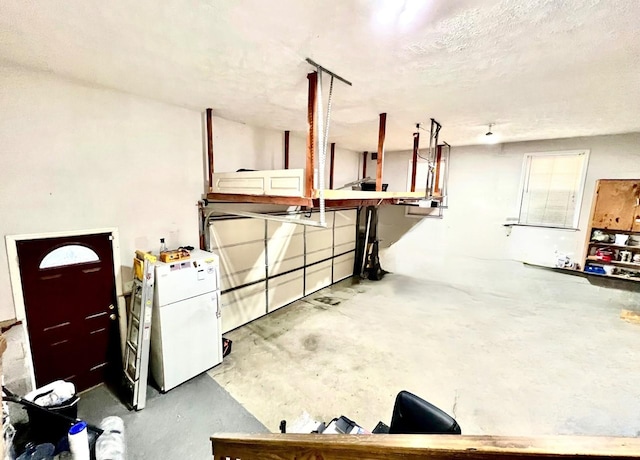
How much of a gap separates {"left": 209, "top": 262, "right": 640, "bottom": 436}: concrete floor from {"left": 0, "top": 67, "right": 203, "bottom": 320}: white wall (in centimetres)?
205

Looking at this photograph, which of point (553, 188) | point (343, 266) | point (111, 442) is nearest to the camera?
point (111, 442)

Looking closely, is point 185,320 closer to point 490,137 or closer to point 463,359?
point 463,359

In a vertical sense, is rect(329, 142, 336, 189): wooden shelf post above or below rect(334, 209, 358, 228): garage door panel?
above

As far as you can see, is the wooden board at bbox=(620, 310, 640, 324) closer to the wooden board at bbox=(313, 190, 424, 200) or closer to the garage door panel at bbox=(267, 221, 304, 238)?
the wooden board at bbox=(313, 190, 424, 200)

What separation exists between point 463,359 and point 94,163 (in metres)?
4.95

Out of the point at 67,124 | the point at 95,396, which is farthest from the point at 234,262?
the point at 67,124

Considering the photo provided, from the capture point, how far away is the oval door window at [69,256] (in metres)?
2.62

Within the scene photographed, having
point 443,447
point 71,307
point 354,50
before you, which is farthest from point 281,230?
point 443,447

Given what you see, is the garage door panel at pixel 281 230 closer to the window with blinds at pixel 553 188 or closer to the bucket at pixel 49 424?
the bucket at pixel 49 424

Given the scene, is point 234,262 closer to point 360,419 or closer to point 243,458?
point 360,419

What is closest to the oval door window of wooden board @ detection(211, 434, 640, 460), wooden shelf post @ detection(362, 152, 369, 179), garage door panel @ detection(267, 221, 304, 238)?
garage door panel @ detection(267, 221, 304, 238)

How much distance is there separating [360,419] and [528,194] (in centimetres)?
543

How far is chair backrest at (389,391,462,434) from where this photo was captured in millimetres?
1661

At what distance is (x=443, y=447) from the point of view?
59cm
